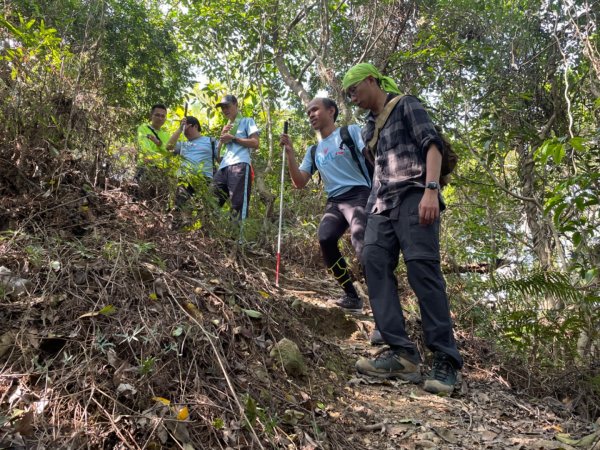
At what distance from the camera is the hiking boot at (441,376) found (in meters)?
3.15

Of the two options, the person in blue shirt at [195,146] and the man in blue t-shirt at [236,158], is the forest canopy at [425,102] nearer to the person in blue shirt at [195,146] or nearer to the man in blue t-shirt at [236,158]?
the man in blue t-shirt at [236,158]

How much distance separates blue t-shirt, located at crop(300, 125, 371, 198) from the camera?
4430mm

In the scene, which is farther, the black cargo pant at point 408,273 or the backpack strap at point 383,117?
the backpack strap at point 383,117

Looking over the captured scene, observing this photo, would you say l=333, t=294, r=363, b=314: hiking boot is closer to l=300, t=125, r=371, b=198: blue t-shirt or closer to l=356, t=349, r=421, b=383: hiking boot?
l=300, t=125, r=371, b=198: blue t-shirt

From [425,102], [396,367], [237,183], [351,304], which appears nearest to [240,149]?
[237,183]

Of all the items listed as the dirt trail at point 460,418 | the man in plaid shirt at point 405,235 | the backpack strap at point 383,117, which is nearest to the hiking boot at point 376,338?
the man in plaid shirt at point 405,235

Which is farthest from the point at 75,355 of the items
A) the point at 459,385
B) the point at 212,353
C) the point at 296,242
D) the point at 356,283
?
the point at 296,242

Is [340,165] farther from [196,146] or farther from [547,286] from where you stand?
[196,146]

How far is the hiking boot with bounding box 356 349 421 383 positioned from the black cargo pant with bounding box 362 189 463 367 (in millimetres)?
61

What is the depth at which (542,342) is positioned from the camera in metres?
3.59

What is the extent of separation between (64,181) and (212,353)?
1770mm

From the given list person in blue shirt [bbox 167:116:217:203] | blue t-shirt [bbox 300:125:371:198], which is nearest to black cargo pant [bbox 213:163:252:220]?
person in blue shirt [bbox 167:116:217:203]

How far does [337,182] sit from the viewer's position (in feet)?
14.7

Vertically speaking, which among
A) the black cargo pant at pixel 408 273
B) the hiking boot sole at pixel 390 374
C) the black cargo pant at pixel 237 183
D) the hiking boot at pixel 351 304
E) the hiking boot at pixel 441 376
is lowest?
the hiking boot sole at pixel 390 374
